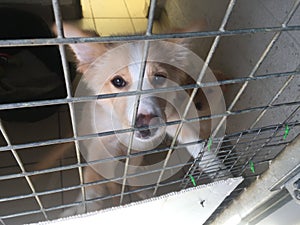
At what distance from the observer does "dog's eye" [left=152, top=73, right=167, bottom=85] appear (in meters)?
1.56

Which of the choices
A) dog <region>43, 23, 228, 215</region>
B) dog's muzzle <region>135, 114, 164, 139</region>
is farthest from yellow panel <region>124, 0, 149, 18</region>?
dog's muzzle <region>135, 114, 164, 139</region>

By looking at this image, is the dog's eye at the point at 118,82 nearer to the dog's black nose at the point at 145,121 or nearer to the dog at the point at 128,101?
the dog at the point at 128,101

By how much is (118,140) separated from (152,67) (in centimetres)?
42

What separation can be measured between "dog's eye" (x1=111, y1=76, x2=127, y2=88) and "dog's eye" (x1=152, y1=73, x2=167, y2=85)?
0.15 m

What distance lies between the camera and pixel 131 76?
1.52 metres

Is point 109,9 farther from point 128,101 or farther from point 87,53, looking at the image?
point 128,101

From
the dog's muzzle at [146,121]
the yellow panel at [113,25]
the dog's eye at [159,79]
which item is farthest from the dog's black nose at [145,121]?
the yellow panel at [113,25]

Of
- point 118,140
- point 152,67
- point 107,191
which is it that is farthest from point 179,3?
point 107,191

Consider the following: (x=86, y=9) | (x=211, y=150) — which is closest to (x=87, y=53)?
(x=211, y=150)

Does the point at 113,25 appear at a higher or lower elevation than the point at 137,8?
lower

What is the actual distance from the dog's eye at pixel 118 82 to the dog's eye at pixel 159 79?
0.15 m

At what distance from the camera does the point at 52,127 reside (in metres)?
2.08

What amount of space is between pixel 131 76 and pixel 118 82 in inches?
3.5

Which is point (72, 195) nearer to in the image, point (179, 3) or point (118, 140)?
point (118, 140)
